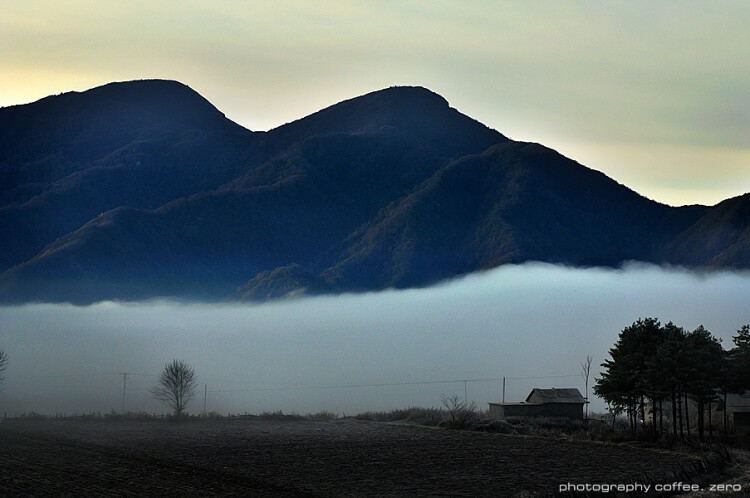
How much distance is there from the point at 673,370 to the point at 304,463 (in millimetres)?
33670

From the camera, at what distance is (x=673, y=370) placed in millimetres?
83625

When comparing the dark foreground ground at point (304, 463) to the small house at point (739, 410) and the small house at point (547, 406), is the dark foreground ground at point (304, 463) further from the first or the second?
the small house at point (547, 406)

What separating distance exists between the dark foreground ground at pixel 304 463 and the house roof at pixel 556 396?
25660mm

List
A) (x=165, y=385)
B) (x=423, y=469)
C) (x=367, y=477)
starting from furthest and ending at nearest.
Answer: (x=165, y=385), (x=423, y=469), (x=367, y=477)

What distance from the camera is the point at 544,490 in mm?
50750

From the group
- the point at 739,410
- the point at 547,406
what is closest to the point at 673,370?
the point at 739,410

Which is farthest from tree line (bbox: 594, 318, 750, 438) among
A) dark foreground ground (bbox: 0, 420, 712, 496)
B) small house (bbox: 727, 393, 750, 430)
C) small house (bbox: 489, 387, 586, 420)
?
small house (bbox: 489, 387, 586, 420)

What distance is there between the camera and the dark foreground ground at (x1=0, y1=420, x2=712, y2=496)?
52.4m

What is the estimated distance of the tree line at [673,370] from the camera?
82.9 m

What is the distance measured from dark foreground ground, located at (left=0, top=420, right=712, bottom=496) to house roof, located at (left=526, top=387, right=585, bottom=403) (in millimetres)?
25660

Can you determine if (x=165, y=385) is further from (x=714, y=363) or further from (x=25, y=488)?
(x=25, y=488)

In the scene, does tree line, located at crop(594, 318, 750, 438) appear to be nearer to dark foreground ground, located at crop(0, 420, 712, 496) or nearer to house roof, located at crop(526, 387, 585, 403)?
dark foreground ground, located at crop(0, 420, 712, 496)

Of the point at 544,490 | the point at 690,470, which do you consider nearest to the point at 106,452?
the point at 544,490

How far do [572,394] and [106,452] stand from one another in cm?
6151
